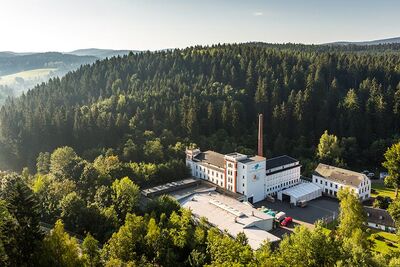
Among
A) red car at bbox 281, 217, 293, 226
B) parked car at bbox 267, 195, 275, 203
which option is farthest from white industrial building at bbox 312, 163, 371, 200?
red car at bbox 281, 217, 293, 226

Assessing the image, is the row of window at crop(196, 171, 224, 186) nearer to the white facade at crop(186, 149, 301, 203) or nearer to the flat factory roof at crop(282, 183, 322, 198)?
the white facade at crop(186, 149, 301, 203)

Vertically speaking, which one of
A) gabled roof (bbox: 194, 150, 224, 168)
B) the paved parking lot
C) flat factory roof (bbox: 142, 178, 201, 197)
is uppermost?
gabled roof (bbox: 194, 150, 224, 168)

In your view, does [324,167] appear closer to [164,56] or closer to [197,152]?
[197,152]

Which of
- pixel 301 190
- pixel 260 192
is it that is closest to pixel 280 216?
pixel 260 192

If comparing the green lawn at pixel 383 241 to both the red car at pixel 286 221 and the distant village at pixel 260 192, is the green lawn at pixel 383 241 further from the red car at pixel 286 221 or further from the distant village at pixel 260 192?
the red car at pixel 286 221

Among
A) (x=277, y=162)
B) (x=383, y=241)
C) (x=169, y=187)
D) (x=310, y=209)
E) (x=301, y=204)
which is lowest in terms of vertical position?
(x=310, y=209)

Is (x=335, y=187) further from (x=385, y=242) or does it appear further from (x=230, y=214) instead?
(x=230, y=214)
